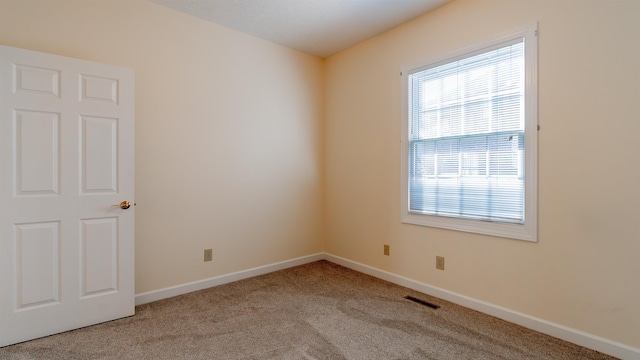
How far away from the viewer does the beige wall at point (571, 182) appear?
6.29ft

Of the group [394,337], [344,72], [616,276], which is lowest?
[394,337]

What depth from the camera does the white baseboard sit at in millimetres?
1992

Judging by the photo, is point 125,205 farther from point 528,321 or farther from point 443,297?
point 528,321

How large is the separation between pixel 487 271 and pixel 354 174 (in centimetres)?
175

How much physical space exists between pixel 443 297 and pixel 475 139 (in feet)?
4.82

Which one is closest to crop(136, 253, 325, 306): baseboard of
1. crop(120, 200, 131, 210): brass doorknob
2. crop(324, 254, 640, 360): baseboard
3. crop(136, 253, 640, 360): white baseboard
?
crop(136, 253, 640, 360): white baseboard

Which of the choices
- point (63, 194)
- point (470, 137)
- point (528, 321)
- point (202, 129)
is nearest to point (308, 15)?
point (202, 129)

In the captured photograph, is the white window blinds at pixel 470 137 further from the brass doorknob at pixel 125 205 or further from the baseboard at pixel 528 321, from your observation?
the brass doorknob at pixel 125 205

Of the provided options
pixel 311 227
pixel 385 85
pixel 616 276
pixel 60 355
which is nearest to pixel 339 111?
pixel 385 85

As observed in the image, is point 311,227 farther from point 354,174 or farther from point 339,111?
point 339,111

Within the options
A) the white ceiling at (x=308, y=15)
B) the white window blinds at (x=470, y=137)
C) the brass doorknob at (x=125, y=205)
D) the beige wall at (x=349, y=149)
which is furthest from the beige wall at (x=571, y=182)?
the brass doorknob at (x=125, y=205)

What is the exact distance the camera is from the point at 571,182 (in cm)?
213

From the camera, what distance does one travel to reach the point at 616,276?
1.96 m

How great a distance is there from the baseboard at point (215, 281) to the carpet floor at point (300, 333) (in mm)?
86
